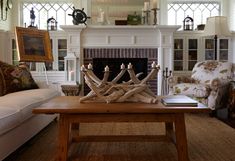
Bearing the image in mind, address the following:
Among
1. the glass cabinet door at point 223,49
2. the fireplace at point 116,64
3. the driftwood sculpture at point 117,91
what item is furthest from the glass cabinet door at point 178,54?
the driftwood sculpture at point 117,91

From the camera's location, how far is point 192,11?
650 cm

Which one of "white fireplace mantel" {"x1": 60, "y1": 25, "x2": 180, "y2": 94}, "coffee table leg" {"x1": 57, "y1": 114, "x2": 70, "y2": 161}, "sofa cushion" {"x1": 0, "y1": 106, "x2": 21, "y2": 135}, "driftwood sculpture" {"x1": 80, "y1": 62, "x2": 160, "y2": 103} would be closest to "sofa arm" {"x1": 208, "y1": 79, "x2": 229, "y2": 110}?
"white fireplace mantel" {"x1": 60, "y1": 25, "x2": 180, "y2": 94}

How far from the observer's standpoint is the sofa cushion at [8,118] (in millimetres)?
2256

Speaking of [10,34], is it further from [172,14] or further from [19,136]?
[19,136]

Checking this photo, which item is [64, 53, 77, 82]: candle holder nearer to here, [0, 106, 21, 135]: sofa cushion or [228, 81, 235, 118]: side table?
[228, 81, 235, 118]: side table

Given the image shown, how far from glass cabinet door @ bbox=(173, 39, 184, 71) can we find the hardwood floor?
2.55 meters

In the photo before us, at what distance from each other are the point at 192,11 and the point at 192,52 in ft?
2.97

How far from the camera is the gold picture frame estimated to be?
452cm

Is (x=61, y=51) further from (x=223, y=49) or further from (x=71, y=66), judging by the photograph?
(x=223, y=49)

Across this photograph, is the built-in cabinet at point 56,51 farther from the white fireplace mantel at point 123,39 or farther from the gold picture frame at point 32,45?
the gold picture frame at point 32,45

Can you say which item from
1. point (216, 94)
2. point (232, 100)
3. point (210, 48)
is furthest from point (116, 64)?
point (232, 100)

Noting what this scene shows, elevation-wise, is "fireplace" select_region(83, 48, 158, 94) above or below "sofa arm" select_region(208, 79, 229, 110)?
above

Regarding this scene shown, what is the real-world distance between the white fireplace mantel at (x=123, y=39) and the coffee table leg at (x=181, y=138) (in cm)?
361

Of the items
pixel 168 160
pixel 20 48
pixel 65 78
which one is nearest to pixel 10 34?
pixel 65 78
